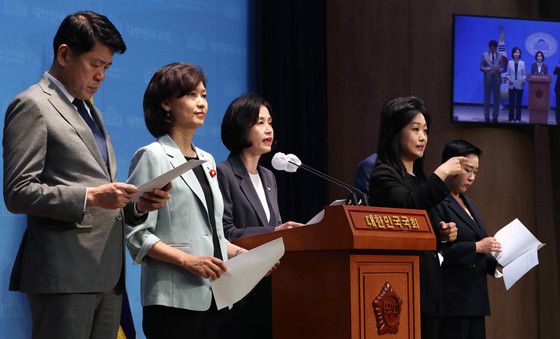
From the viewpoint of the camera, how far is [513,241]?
3.86 meters

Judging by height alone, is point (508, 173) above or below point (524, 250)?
above

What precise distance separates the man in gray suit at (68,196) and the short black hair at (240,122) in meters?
1.09

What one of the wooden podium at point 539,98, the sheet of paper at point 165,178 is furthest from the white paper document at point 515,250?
the wooden podium at point 539,98

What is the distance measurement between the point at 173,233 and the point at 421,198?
96cm

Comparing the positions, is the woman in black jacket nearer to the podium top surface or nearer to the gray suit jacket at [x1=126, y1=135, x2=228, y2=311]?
the podium top surface

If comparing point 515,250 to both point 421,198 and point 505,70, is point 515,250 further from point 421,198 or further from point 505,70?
point 505,70

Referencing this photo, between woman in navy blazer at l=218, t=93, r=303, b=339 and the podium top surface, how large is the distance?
0.60 feet

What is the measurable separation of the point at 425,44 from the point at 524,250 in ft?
7.66

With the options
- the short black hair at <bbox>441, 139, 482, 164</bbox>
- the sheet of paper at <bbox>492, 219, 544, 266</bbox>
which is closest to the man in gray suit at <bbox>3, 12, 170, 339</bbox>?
the sheet of paper at <bbox>492, 219, 544, 266</bbox>

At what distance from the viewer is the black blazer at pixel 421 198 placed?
3.04 m

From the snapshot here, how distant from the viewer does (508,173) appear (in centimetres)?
593

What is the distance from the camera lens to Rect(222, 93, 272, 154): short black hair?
3398mm

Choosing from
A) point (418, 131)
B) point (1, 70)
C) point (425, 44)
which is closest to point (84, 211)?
point (418, 131)

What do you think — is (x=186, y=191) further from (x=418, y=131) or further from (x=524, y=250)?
(x=524, y=250)
